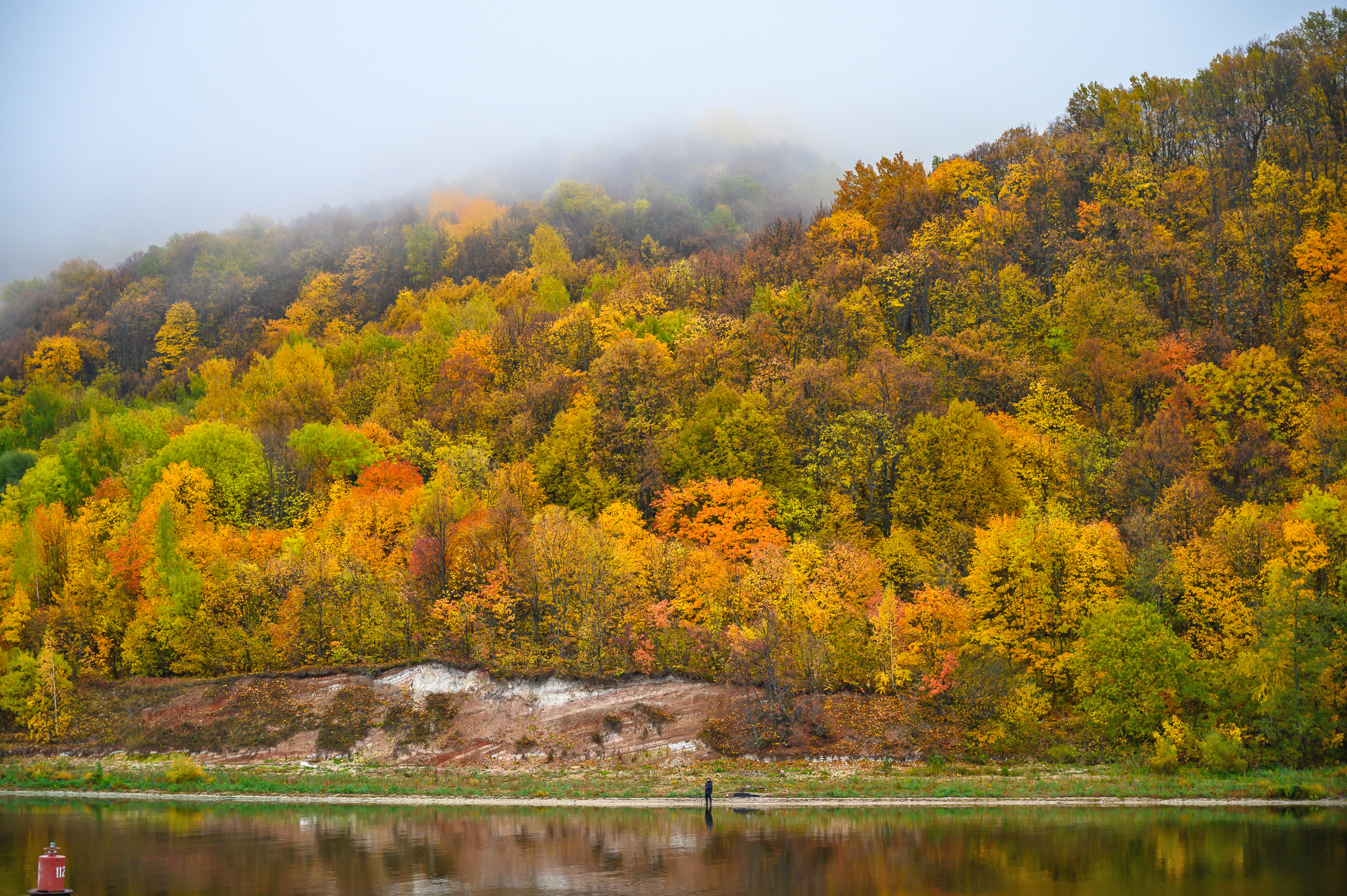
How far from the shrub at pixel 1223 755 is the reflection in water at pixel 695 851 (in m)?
7.22

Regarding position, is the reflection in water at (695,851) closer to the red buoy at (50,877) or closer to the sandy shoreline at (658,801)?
the sandy shoreline at (658,801)

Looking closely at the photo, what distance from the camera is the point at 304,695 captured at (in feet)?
229

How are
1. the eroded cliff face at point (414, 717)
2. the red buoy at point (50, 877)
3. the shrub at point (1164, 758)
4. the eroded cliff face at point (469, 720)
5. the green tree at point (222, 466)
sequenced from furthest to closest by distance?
the green tree at point (222, 466), the eroded cliff face at point (414, 717), the eroded cliff face at point (469, 720), the shrub at point (1164, 758), the red buoy at point (50, 877)

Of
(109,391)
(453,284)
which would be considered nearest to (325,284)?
(453,284)

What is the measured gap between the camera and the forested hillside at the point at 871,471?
59938 millimetres

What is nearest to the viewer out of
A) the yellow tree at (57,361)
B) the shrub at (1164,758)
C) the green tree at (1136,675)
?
the shrub at (1164,758)

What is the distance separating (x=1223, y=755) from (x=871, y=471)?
1442 inches

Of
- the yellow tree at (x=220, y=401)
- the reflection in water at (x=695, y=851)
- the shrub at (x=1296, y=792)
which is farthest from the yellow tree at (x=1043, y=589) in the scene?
the yellow tree at (x=220, y=401)

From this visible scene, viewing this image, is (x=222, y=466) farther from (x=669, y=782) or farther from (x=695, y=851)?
(x=695, y=851)

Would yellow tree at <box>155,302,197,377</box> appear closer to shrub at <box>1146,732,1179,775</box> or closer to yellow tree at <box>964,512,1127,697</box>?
yellow tree at <box>964,512,1127,697</box>

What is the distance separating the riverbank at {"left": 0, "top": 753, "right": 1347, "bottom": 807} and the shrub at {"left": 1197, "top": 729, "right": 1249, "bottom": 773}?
23.4 inches

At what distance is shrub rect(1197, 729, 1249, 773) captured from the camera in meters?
51.0

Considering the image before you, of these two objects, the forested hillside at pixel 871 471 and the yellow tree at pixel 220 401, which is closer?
the forested hillside at pixel 871 471

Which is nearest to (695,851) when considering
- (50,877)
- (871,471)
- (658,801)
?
(658,801)
